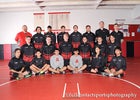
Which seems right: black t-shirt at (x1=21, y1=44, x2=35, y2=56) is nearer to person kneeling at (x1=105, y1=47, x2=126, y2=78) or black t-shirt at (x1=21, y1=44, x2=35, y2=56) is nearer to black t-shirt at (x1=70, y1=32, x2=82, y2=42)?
black t-shirt at (x1=70, y1=32, x2=82, y2=42)

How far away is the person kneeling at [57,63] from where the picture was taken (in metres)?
7.07

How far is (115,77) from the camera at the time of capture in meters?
6.43

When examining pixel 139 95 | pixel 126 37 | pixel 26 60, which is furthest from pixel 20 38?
pixel 126 37

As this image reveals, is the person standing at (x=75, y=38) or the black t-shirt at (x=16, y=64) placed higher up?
Answer: the person standing at (x=75, y=38)

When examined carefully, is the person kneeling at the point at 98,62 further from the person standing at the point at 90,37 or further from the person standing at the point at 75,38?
the person standing at the point at 75,38

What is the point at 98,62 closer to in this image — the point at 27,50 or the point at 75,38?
the point at 75,38

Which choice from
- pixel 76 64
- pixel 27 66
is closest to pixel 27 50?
pixel 27 66

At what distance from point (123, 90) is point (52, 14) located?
8.49 m

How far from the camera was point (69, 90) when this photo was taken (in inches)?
191

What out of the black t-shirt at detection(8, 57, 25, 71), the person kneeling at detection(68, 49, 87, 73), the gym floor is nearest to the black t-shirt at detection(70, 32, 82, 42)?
the person kneeling at detection(68, 49, 87, 73)

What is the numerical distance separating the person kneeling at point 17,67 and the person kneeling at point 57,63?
2.96ft

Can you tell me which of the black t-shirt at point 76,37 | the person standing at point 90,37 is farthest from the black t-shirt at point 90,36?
the black t-shirt at point 76,37

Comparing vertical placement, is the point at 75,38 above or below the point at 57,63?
above

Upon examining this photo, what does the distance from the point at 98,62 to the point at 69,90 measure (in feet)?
8.04
